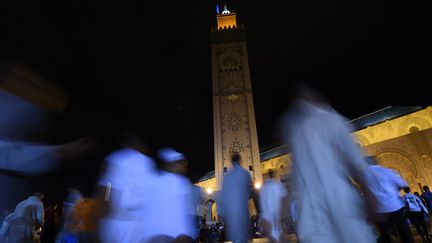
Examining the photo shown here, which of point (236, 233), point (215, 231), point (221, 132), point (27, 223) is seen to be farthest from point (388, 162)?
point (27, 223)

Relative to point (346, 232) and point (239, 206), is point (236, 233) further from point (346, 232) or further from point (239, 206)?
point (346, 232)

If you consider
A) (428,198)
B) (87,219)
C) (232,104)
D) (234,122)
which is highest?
(232,104)

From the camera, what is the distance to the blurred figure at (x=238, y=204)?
10.0 feet

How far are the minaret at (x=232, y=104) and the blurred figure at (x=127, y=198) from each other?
14099mm

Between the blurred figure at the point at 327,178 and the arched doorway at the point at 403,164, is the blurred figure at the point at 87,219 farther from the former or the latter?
the arched doorway at the point at 403,164

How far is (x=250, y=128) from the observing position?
62.8ft

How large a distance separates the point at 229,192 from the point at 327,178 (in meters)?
1.60

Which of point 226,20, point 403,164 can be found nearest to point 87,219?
point 403,164

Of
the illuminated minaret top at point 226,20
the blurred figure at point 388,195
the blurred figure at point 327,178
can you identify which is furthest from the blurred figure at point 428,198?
the illuminated minaret top at point 226,20

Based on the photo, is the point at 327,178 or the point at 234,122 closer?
the point at 327,178

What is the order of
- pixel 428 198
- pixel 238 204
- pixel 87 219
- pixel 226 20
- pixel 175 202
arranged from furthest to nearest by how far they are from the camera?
pixel 226 20 → pixel 428 198 → pixel 87 219 → pixel 238 204 → pixel 175 202

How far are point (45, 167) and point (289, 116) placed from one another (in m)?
2.19

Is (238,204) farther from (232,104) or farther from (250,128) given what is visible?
(232,104)

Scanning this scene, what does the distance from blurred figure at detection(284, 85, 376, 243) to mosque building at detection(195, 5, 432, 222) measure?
Answer: 1257cm
